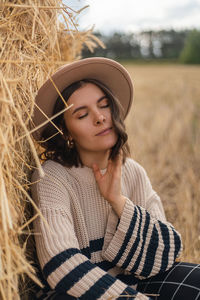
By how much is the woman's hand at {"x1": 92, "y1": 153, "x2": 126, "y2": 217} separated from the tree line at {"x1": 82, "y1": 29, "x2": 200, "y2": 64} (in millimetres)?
38065

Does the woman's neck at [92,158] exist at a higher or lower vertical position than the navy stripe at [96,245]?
higher

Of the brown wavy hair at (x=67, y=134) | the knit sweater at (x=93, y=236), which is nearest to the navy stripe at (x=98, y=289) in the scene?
the knit sweater at (x=93, y=236)

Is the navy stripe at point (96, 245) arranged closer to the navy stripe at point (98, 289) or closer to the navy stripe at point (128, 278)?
the navy stripe at point (128, 278)

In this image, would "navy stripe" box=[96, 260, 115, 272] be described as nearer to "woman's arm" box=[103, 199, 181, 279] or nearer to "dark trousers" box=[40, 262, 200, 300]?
"woman's arm" box=[103, 199, 181, 279]

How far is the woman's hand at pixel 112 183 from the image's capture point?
1578 mm

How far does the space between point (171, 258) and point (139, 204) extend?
12.7 inches

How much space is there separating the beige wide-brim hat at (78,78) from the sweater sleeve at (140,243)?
633mm

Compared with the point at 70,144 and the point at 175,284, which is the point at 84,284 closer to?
the point at 175,284

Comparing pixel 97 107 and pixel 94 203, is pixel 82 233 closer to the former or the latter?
pixel 94 203

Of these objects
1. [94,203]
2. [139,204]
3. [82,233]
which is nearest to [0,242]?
[82,233]

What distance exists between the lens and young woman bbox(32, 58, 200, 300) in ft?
5.05

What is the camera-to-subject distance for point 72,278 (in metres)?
1.23

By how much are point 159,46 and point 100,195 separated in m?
54.5

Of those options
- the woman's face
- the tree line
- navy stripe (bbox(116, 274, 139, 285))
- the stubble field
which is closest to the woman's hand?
the woman's face
